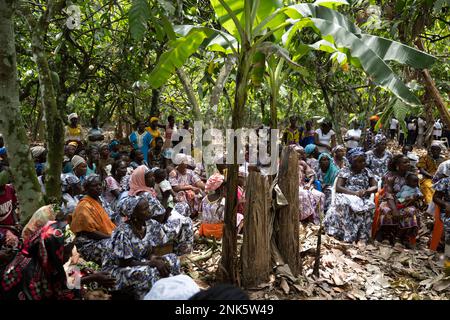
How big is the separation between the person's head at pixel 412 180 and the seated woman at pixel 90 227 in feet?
14.2

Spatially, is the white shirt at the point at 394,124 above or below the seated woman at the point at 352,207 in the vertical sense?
above

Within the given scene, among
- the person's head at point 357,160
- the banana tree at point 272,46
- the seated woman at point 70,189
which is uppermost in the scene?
the banana tree at point 272,46

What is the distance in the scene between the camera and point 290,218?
4.38 metres

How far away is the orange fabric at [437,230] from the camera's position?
5.52 m

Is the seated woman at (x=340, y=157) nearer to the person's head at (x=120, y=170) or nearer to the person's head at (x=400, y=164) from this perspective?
the person's head at (x=400, y=164)

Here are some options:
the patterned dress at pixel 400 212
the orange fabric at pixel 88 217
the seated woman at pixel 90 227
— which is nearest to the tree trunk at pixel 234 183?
the seated woman at pixel 90 227

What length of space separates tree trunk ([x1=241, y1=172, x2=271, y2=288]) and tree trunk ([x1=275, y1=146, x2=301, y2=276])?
330 millimetres

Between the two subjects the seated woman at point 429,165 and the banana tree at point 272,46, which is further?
the seated woman at point 429,165

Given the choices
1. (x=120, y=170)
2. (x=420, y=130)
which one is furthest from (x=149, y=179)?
(x=420, y=130)

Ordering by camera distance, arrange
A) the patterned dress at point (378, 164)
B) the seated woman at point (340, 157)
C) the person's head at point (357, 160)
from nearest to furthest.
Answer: the person's head at point (357, 160), the patterned dress at point (378, 164), the seated woman at point (340, 157)

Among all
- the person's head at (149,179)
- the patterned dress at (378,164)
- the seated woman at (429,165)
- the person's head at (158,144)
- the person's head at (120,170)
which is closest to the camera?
the person's head at (149,179)

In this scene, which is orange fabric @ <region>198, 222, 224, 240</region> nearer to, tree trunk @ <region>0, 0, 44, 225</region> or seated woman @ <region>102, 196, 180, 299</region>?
seated woman @ <region>102, 196, 180, 299</region>

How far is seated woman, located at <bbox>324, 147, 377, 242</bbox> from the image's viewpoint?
5.84m

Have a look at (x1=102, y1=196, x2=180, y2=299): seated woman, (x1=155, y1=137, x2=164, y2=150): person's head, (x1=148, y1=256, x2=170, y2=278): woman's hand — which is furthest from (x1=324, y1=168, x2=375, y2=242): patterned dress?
(x1=155, y1=137, x2=164, y2=150): person's head
